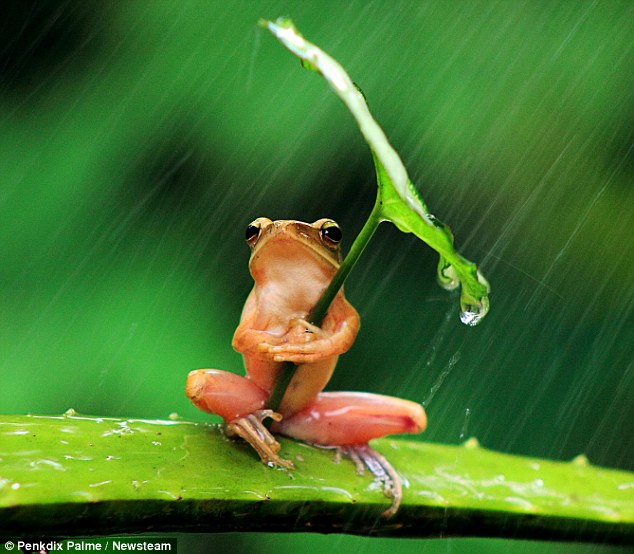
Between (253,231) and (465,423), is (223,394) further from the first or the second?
(465,423)

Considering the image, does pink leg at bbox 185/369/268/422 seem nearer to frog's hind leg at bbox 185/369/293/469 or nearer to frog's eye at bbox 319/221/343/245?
frog's hind leg at bbox 185/369/293/469

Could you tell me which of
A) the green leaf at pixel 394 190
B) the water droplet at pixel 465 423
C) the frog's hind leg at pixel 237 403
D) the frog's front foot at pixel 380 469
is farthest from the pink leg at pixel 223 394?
the water droplet at pixel 465 423

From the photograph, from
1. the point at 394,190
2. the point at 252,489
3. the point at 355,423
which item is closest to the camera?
the point at 394,190

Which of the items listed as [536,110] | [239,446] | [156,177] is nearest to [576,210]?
[536,110]

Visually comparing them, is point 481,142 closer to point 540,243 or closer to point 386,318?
point 540,243

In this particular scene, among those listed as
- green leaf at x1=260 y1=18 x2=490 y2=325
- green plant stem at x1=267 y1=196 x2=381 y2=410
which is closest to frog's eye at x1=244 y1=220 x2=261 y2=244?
green plant stem at x1=267 y1=196 x2=381 y2=410

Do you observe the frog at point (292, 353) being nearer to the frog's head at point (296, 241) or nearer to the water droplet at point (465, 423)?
the frog's head at point (296, 241)

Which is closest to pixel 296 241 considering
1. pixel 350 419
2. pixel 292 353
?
pixel 292 353
